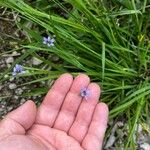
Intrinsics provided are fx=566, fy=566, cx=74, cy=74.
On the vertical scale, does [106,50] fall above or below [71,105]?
above

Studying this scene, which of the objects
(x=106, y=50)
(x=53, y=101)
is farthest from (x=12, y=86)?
(x=106, y=50)

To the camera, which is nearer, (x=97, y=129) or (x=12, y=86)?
(x=97, y=129)

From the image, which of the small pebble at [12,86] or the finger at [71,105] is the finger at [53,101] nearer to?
the finger at [71,105]

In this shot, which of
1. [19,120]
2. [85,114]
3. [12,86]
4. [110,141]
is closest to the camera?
[19,120]

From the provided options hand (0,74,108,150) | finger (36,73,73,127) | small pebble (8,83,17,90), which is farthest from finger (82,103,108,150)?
small pebble (8,83,17,90)

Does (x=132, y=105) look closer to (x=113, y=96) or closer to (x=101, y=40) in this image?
(x=113, y=96)

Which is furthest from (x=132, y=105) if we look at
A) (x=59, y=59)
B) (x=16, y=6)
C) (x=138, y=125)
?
(x=16, y=6)

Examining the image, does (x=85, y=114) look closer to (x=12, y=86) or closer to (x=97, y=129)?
(x=97, y=129)
